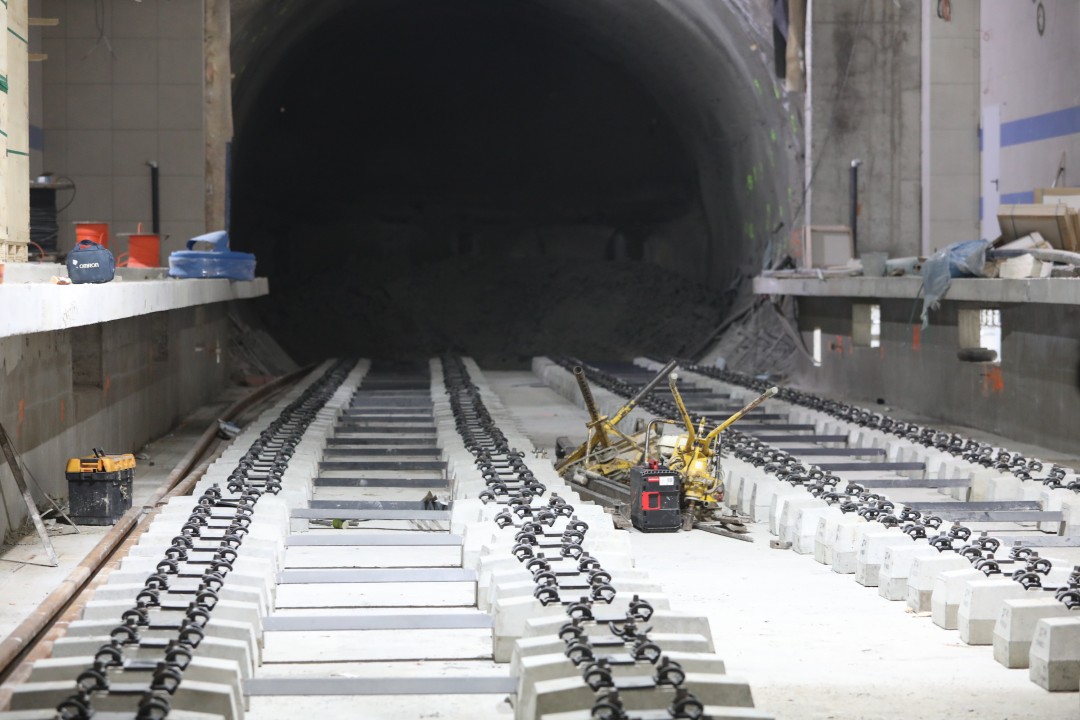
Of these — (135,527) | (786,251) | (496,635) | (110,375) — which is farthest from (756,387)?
(496,635)

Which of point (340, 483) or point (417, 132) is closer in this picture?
point (340, 483)

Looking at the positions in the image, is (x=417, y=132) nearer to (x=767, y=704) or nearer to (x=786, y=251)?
(x=786, y=251)

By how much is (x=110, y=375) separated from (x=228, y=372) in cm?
807

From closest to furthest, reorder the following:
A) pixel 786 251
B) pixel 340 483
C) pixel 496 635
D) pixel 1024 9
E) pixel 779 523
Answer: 1. pixel 496 635
2. pixel 779 523
3. pixel 340 483
4. pixel 1024 9
5. pixel 786 251

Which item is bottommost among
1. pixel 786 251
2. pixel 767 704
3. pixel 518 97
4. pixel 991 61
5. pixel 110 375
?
pixel 767 704

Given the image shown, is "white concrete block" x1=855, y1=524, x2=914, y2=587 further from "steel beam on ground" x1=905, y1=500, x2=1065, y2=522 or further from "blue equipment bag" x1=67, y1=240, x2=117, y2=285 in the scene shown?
"blue equipment bag" x1=67, y1=240, x2=117, y2=285

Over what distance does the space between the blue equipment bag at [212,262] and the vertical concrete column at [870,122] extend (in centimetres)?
744

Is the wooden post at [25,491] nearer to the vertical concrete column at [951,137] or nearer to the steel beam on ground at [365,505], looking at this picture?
the steel beam on ground at [365,505]

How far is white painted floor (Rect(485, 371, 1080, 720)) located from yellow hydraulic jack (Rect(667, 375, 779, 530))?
53 cm

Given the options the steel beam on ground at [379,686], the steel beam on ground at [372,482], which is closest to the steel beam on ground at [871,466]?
the steel beam on ground at [372,482]

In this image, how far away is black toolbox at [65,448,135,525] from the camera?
924 centimetres

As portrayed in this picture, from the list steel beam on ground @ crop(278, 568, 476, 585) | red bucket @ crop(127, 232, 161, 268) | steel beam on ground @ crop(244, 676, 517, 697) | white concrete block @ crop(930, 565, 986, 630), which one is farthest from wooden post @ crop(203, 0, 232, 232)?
steel beam on ground @ crop(244, 676, 517, 697)

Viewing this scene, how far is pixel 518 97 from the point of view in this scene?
30.5m

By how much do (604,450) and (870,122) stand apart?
9.24 metres
